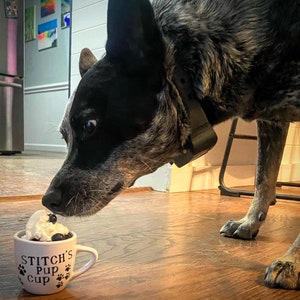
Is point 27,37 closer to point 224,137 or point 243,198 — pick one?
point 224,137

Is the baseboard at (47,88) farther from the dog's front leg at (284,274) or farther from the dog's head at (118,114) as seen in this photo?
the dog's front leg at (284,274)

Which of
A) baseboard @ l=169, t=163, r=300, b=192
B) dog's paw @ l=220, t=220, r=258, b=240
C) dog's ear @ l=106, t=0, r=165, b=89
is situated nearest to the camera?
dog's ear @ l=106, t=0, r=165, b=89

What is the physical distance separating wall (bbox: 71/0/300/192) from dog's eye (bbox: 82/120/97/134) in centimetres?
126

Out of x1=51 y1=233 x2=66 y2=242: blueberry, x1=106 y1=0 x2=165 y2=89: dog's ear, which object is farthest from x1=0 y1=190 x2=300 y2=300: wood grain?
x1=106 y1=0 x2=165 y2=89: dog's ear

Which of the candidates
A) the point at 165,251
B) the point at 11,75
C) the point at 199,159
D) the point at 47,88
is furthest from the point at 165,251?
the point at 47,88

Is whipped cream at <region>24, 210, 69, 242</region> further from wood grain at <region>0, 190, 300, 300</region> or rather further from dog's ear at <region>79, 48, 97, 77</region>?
dog's ear at <region>79, 48, 97, 77</region>

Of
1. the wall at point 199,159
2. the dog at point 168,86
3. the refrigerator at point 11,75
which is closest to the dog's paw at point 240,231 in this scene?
the dog at point 168,86

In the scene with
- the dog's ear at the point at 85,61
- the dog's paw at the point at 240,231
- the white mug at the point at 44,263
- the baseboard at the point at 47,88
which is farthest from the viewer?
the baseboard at the point at 47,88

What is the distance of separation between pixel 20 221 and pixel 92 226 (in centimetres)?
24

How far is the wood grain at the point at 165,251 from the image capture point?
Result: 82 centimetres

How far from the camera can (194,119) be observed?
907 mm

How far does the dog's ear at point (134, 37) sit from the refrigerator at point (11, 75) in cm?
341

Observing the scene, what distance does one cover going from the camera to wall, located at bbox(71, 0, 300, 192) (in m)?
2.20

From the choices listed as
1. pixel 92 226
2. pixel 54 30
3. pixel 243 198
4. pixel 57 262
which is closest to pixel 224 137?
pixel 243 198
